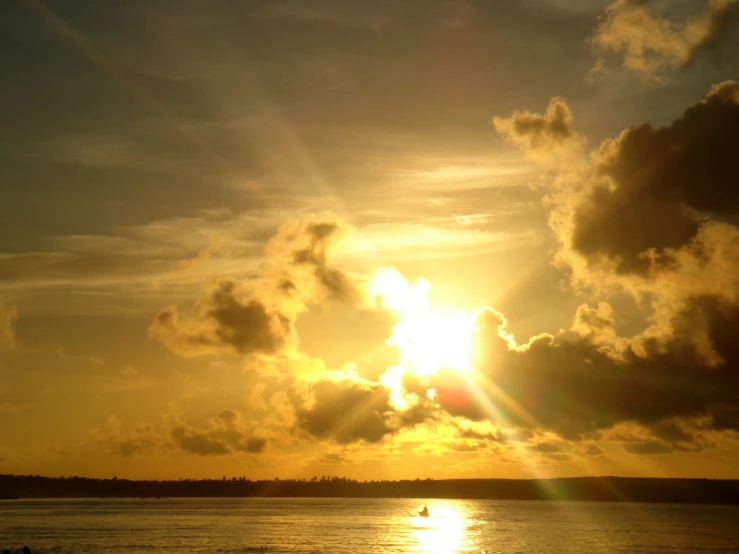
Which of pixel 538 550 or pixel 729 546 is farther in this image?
pixel 729 546

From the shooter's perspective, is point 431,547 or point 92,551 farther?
point 431,547

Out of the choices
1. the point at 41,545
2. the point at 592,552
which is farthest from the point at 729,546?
the point at 41,545

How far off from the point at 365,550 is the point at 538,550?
38.5 metres

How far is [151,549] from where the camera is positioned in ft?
577

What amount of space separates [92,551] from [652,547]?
12518 centimetres

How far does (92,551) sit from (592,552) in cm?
10545

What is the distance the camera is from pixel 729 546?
639 feet

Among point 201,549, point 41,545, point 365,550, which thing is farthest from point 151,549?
point 365,550

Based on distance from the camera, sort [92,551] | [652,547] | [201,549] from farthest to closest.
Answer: [652,547]
[201,549]
[92,551]

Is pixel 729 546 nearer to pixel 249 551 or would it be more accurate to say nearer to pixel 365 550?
pixel 365 550

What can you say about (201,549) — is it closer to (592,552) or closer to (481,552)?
(481,552)

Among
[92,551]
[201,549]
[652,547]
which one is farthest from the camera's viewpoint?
[652,547]

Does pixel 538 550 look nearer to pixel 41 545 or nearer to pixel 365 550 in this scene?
pixel 365 550

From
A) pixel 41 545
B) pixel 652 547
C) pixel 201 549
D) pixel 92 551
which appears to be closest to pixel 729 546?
pixel 652 547
